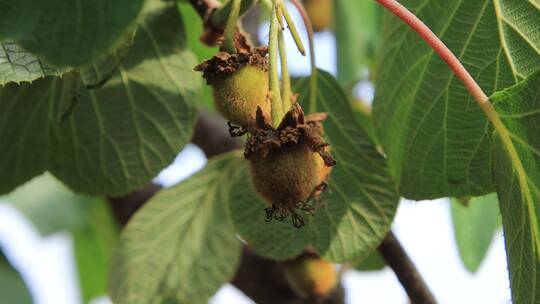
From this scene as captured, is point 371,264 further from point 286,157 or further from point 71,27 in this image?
point 71,27

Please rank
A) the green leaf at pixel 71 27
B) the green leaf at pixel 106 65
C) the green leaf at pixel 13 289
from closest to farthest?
the green leaf at pixel 71 27 < the green leaf at pixel 106 65 < the green leaf at pixel 13 289

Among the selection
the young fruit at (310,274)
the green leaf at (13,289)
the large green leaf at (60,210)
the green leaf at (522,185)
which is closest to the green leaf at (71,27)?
the green leaf at (522,185)

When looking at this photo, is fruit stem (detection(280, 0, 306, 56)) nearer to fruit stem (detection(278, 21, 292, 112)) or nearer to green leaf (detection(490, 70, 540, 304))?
fruit stem (detection(278, 21, 292, 112))

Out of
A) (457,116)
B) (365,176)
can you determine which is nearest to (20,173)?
(365,176)

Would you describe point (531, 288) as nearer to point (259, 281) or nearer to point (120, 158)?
point (120, 158)

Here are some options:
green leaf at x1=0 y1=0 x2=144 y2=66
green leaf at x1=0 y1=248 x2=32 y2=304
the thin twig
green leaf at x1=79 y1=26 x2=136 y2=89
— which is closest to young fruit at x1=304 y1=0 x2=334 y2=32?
the thin twig

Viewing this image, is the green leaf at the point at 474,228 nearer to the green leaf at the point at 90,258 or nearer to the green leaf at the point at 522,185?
the green leaf at the point at 522,185
